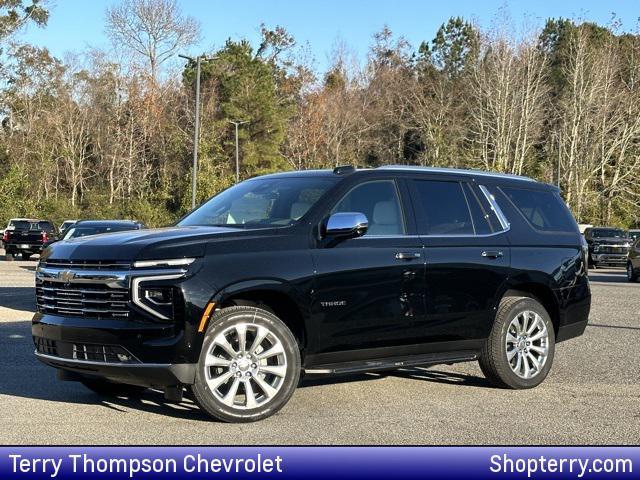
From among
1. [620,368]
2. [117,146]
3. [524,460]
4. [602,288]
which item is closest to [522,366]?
[620,368]

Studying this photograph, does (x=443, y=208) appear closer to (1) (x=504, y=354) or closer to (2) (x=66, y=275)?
(1) (x=504, y=354)

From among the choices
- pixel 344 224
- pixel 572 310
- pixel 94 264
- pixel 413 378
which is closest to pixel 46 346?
pixel 94 264

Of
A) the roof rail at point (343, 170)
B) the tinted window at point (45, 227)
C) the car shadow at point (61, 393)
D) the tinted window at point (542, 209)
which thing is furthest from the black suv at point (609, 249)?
the roof rail at point (343, 170)

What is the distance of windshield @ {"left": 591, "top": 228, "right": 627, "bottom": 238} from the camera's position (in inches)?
1563

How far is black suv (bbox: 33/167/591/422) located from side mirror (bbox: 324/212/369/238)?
11mm

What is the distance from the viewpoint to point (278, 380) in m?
6.79

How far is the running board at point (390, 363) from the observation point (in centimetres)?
709

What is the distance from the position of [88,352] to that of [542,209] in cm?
465

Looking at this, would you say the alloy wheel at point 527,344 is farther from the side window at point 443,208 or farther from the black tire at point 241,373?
the black tire at point 241,373

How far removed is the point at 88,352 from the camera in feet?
21.5

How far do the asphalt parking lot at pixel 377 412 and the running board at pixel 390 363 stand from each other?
1.09ft

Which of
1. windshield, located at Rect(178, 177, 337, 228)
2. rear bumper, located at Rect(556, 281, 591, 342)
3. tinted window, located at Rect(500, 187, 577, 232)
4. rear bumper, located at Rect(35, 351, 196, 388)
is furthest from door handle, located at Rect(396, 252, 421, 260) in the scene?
rear bumper, located at Rect(35, 351, 196, 388)

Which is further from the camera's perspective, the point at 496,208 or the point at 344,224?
the point at 496,208

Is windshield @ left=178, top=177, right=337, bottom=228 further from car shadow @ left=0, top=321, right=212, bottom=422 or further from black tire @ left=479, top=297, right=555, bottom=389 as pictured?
black tire @ left=479, top=297, right=555, bottom=389
